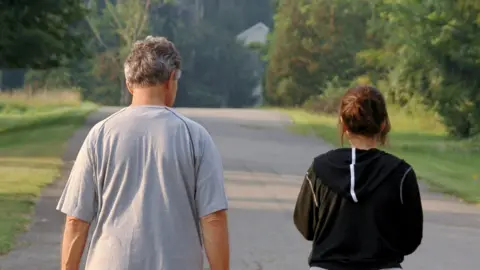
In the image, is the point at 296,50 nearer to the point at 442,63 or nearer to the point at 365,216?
the point at 442,63

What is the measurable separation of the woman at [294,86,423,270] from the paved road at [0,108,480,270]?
5254mm

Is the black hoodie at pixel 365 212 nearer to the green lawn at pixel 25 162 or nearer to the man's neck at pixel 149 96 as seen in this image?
the man's neck at pixel 149 96

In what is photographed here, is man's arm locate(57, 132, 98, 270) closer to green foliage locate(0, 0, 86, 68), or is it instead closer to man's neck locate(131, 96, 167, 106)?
man's neck locate(131, 96, 167, 106)

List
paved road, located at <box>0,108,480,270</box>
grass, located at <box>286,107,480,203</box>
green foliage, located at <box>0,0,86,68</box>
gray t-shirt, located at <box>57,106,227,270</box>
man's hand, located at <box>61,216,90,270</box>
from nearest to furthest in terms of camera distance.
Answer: gray t-shirt, located at <box>57,106,227,270</box> → man's hand, located at <box>61,216,90,270</box> → paved road, located at <box>0,108,480,270</box> → grass, located at <box>286,107,480,203</box> → green foliage, located at <box>0,0,86,68</box>

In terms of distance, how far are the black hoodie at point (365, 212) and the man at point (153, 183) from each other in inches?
19.2

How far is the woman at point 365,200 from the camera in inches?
169

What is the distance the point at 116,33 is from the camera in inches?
3068

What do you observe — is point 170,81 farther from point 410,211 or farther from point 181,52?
point 181,52

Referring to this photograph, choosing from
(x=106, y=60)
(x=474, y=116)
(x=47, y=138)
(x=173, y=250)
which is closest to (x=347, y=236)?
(x=173, y=250)

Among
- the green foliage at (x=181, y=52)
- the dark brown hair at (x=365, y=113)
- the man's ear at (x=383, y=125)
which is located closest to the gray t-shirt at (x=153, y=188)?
the dark brown hair at (x=365, y=113)

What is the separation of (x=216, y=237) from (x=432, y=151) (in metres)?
22.3

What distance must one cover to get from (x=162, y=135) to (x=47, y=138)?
22643 mm

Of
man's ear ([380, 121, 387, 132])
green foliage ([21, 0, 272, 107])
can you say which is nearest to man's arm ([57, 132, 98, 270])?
man's ear ([380, 121, 387, 132])

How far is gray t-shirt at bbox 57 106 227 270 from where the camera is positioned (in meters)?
4.02
